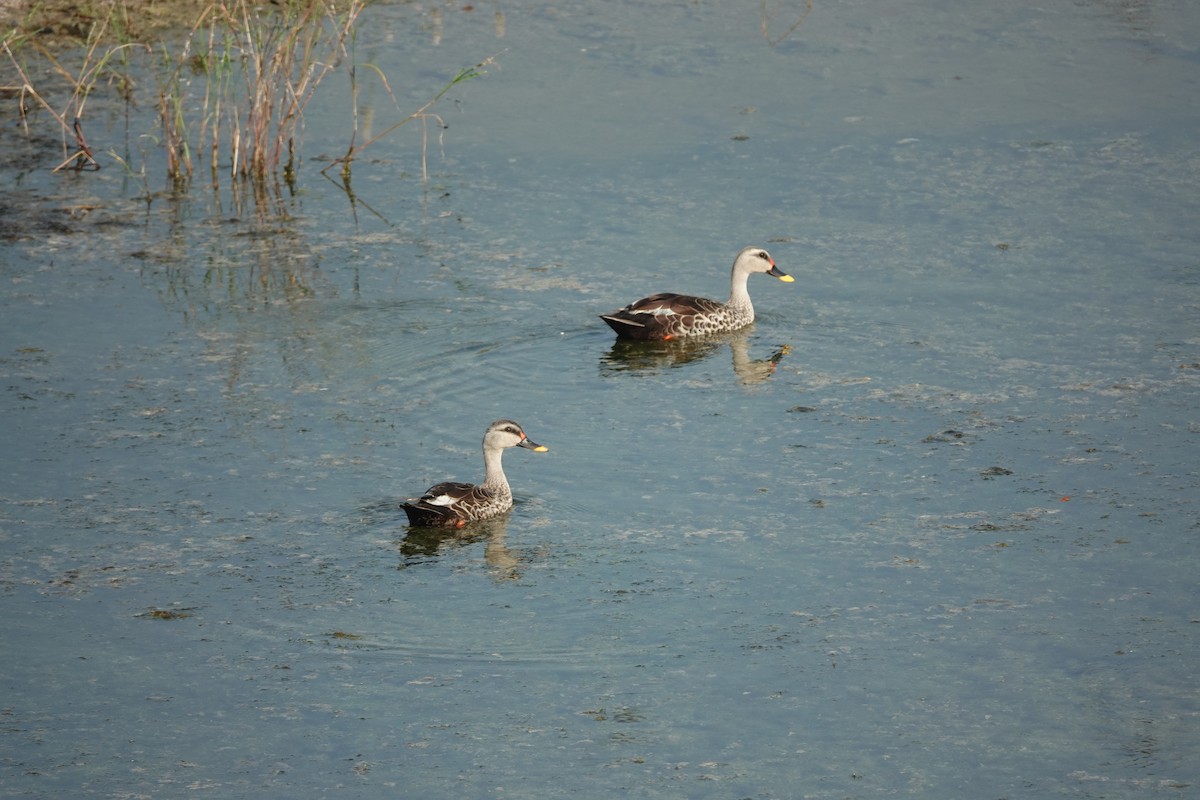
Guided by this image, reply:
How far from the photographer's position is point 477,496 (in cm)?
769

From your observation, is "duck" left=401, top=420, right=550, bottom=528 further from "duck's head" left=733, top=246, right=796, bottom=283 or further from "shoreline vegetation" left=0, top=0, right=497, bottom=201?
"shoreline vegetation" left=0, top=0, right=497, bottom=201

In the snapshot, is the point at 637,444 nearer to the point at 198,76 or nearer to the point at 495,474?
the point at 495,474

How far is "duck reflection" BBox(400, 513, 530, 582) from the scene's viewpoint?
287 inches

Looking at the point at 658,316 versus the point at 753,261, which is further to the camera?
the point at 753,261

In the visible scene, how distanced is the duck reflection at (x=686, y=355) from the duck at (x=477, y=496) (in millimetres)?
1698

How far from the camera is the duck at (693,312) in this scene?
32.0ft

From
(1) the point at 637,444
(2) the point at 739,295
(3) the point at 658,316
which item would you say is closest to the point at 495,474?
(1) the point at 637,444

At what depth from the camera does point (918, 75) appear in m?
14.0

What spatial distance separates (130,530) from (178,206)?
480 centimetres

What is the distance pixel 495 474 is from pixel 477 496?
8.8 inches

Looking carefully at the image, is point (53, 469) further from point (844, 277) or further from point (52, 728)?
point (844, 277)

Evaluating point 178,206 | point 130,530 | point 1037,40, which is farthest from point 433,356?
point 1037,40

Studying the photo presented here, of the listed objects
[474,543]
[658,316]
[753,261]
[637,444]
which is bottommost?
[474,543]

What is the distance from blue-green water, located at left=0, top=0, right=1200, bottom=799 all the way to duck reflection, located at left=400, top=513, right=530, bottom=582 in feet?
0.09
